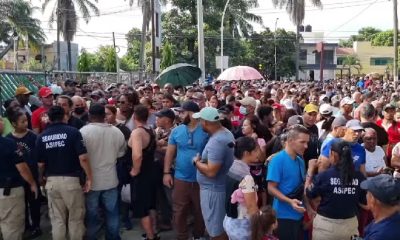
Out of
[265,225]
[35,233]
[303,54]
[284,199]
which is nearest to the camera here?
[265,225]

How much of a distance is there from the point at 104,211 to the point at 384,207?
3978 mm

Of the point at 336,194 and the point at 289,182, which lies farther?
the point at 289,182

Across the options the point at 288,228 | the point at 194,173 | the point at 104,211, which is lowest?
the point at 104,211

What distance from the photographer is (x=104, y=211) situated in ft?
21.0

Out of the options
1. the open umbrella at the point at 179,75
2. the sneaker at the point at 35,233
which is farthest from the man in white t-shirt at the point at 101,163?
the open umbrella at the point at 179,75

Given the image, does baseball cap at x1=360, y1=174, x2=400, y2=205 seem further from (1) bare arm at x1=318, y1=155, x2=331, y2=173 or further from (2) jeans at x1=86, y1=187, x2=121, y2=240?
(2) jeans at x1=86, y1=187, x2=121, y2=240

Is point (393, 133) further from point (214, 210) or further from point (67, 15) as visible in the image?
point (67, 15)

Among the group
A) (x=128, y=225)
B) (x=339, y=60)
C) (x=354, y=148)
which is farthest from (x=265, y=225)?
(x=339, y=60)

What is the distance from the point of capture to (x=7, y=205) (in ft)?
19.9

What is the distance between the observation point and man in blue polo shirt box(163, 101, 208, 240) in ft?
20.2

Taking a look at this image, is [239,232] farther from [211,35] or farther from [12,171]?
[211,35]

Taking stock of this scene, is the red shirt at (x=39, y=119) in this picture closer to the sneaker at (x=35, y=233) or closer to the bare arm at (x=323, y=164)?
the sneaker at (x=35, y=233)

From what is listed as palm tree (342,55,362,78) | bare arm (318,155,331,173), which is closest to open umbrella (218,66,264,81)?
bare arm (318,155,331,173)

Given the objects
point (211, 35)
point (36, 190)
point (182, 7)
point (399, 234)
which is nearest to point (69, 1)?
point (182, 7)
